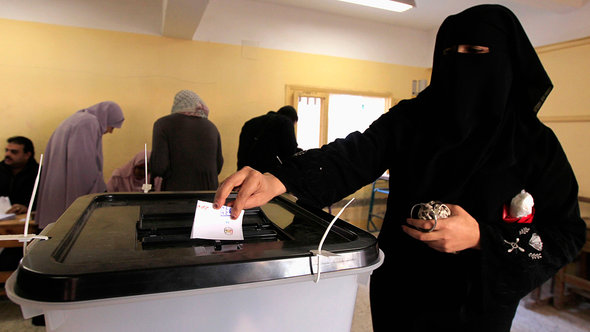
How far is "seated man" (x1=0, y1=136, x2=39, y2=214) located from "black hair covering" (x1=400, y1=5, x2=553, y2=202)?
2656 mm

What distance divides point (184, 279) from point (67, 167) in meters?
1.90

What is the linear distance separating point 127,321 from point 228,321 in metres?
0.15

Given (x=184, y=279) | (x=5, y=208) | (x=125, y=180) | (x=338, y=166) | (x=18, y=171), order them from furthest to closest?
(x=125, y=180) < (x=18, y=171) < (x=5, y=208) < (x=338, y=166) < (x=184, y=279)

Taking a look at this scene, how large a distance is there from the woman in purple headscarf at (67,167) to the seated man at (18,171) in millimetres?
521

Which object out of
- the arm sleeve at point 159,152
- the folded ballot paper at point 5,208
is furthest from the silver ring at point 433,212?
the folded ballot paper at point 5,208

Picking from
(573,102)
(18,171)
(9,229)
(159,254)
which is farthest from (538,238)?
(18,171)

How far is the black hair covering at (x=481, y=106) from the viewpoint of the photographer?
2.75ft

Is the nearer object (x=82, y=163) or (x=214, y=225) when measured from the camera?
(x=214, y=225)

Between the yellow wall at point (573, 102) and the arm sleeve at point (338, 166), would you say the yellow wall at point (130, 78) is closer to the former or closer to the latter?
the yellow wall at point (573, 102)

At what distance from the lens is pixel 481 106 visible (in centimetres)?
88

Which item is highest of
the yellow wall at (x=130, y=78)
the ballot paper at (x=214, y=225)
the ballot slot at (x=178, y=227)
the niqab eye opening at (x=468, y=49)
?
the yellow wall at (x=130, y=78)

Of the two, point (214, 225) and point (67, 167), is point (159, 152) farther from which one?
point (214, 225)

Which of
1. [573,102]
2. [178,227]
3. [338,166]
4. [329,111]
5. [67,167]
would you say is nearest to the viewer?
[178,227]

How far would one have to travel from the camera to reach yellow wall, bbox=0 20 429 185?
276 cm
